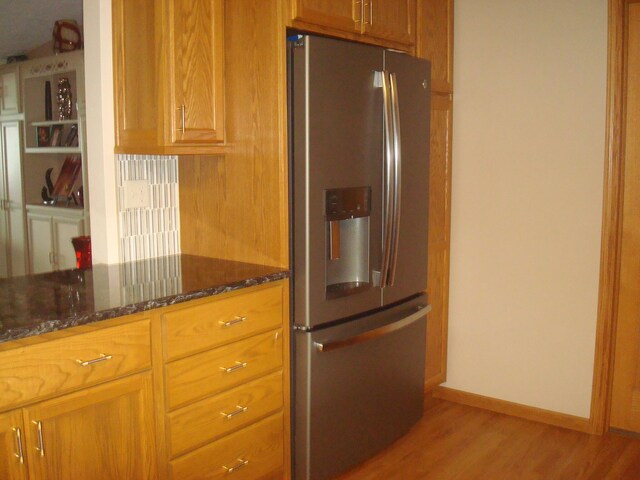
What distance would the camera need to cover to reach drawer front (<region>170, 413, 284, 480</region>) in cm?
190

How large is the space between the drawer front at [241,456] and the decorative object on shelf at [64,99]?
10.6 ft

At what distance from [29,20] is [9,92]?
0.60 metres

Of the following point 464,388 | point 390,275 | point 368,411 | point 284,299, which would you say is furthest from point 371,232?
point 464,388

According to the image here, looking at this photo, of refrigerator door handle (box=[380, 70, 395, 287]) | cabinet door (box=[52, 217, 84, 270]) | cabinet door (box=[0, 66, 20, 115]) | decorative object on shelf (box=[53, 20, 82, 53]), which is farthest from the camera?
cabinet door (box=[0, 66, 20, 115])

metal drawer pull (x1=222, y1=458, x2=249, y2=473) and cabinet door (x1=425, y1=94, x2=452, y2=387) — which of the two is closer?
metal drawer pull (x1=222, y1=458, x2=249, y2=473)

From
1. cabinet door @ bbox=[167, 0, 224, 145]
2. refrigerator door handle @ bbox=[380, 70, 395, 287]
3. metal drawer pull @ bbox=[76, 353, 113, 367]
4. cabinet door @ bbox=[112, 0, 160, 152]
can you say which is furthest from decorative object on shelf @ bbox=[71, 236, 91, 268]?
refrigerator door handle @ bbox=[380, 70, 395, 287]

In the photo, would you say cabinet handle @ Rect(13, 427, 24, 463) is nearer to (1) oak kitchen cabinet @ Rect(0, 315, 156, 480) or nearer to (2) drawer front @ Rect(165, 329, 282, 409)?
(1) oak kitchen cabinet @ Rect(0, 315, 156, 480)

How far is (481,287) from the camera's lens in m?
3.07

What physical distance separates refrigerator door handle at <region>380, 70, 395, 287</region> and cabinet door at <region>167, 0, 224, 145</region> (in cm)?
60

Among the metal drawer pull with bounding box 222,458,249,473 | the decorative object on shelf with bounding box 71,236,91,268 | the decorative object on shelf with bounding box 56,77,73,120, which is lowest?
the metal drawer pull with bounding box 222,458,249,473

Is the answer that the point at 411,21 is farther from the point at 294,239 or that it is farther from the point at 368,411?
the point at 368,411

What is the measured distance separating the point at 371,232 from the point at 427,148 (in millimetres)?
536

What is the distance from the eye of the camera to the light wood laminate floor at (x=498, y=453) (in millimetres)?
2445

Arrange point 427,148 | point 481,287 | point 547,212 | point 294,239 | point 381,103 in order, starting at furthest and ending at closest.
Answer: point 481,287 → point 547,212 → point 427,148 → point 381,103 → point 294,239
